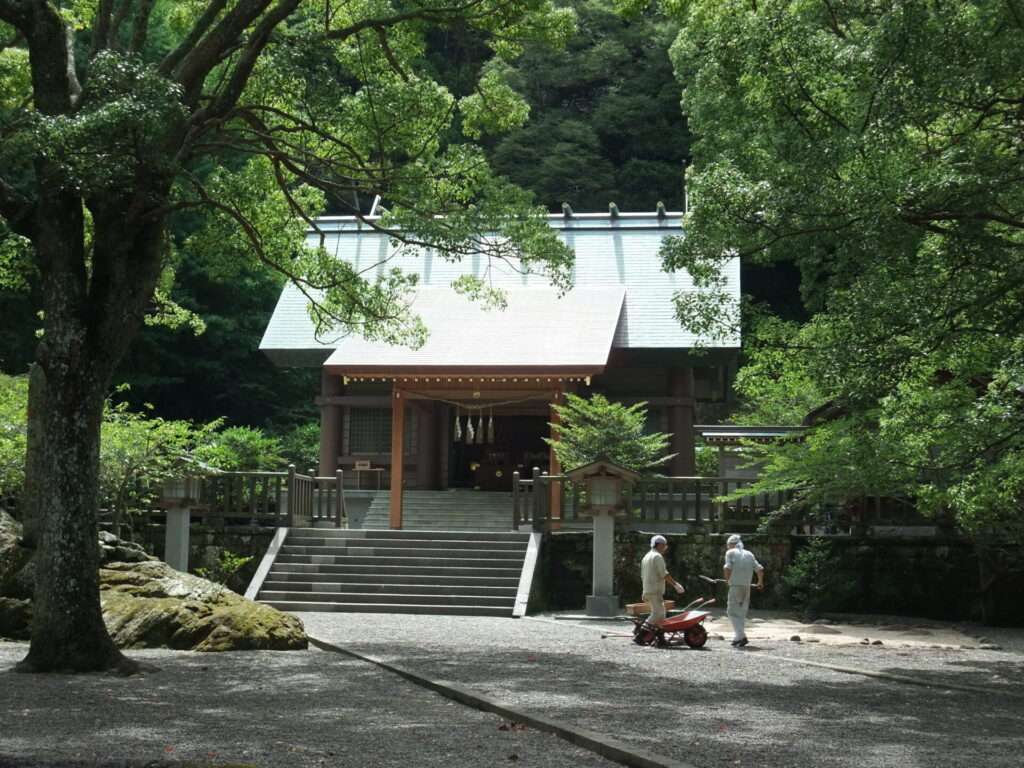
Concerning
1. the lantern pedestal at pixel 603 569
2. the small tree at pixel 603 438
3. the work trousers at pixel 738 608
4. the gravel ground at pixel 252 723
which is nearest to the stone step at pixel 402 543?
the lantern pedestal at pixel 603 569

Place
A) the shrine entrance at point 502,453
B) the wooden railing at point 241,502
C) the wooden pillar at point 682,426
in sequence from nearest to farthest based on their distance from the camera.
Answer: the wooden railing at point 241,502 → the wooden pillar at point 682,426 → the shrine entrance at point 502,453

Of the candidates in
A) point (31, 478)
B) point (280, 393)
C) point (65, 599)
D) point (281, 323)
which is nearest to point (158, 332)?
point (280, 393)

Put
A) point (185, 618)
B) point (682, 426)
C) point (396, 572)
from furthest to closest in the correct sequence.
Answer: point (682, 426) < point (396, 572) < point (185, 618)

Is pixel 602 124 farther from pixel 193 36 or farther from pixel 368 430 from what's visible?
pixel 193 36

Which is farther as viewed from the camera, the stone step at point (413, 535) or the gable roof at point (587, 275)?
the gable roof at point (587, 275)

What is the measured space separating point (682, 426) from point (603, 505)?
22.6ft

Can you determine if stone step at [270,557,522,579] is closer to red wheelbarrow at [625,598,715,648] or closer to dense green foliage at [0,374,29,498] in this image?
dense green foliage at [0,374,29,498]

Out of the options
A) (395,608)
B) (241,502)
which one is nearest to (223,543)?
(241,502)

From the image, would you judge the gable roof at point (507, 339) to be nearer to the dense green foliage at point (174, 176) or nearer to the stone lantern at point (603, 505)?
the stone lantern at point (603, 505)

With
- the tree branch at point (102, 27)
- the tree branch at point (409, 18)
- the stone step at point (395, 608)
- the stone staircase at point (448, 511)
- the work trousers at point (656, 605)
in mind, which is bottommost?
the stone step at point (395, 608)

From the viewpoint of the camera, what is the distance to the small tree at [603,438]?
1956 centimetres

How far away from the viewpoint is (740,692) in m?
8.63

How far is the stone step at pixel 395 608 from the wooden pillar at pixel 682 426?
25.1ft

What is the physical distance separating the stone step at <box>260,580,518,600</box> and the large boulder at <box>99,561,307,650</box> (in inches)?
196
